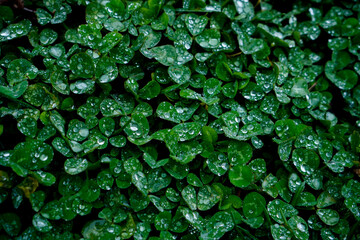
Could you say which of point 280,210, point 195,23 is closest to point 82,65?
point 195,23

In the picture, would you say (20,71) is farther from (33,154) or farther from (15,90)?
(33,154)

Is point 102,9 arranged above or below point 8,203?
above

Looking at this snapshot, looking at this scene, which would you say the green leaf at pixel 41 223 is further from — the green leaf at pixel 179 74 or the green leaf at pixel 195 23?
the green leaf at pixel 195 23

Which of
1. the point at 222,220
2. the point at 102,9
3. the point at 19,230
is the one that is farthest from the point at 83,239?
the point at 102,9

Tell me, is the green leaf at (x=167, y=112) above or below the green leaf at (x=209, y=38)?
below

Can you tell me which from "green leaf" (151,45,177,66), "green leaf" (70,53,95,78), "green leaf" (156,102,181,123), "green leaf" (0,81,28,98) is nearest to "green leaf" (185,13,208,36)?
"green leaf" (151,45,177,66)

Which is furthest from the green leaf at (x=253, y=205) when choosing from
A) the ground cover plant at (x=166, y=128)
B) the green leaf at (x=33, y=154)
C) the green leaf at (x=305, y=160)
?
the green leaf at (x=33, y=154)

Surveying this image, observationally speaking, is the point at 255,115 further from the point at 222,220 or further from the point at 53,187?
the point at 53,187

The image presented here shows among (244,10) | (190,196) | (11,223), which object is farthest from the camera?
(244,10)
